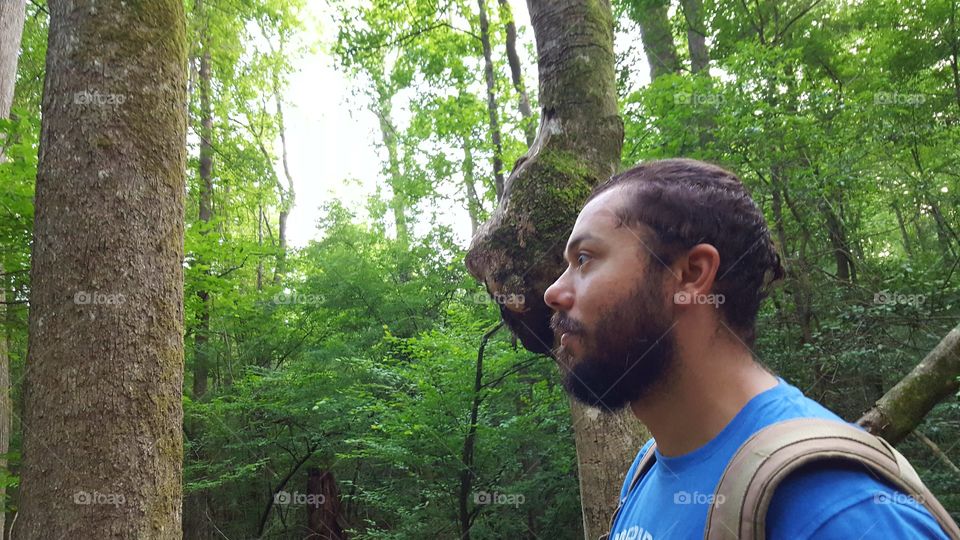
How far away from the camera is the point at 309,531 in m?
12.2

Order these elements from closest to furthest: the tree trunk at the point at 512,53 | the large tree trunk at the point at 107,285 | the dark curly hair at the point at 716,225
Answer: the dark curly hair at the point at 716,225 → the large tree trunk at the point at 107,285 → the tree trunk at the point at 512,53

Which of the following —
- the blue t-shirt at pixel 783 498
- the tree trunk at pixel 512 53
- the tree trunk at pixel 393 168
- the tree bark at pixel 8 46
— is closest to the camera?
the blue t-shirt at pixel 783 498

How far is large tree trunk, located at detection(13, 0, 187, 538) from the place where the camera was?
3389mm

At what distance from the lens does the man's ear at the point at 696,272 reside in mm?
1360

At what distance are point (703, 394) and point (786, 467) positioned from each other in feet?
1.26

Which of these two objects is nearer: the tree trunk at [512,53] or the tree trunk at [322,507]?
the tree trunk at [512,53]

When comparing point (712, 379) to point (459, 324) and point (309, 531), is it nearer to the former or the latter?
point (459, 324)

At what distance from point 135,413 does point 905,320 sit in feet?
25.6

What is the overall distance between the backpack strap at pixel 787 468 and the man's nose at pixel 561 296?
0.52 metres

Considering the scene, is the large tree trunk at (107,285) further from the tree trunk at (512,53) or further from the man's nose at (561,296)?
the tree trunk at (512,53)

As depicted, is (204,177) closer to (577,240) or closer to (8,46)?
(8,46)

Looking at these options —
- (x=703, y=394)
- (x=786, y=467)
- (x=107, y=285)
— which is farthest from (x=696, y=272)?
(x=107, y=285)

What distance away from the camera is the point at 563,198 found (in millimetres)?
3889

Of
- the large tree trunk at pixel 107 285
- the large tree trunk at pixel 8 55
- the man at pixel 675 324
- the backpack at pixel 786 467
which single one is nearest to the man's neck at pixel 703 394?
the man at pixel 675 324
